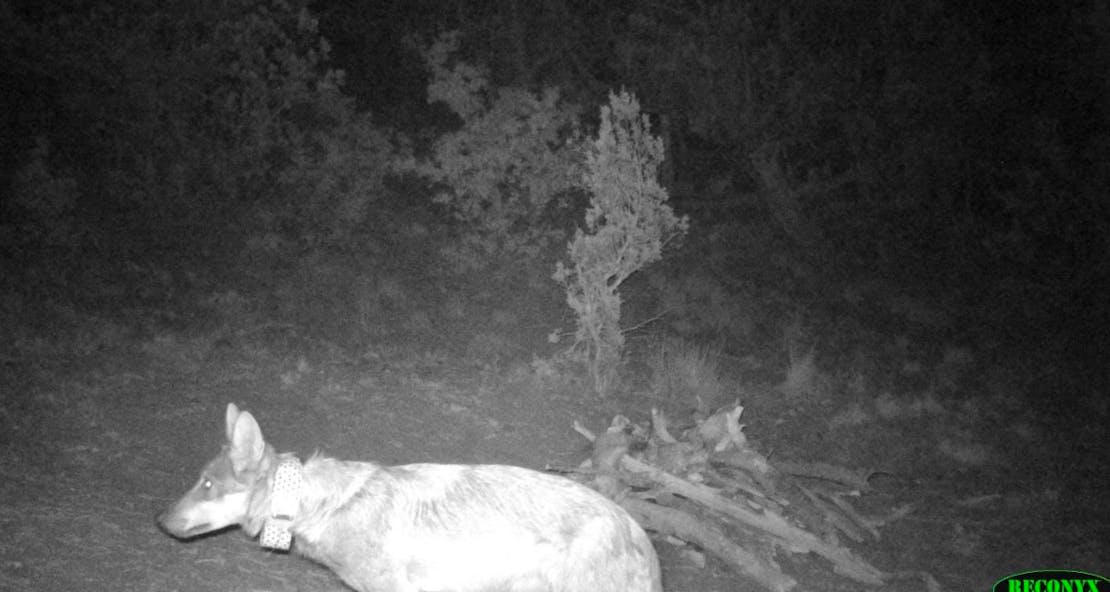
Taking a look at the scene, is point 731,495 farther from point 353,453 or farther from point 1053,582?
point 353,453

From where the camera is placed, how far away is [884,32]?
15.6m

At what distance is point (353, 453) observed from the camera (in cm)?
743

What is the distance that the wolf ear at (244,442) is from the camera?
3848 mm

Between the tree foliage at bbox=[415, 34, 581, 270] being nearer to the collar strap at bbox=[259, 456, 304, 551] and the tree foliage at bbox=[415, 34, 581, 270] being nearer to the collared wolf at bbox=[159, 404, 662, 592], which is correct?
the collared wolf at bbox=[159, 404, 662, 592]

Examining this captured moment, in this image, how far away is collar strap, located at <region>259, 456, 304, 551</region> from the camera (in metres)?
3.87

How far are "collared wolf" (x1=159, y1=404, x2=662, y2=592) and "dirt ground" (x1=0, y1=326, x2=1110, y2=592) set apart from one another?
55.4 inches

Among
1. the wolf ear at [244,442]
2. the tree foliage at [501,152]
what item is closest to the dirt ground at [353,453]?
the wolf ear at [244,442]

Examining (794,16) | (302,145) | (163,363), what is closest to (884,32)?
(794,16)

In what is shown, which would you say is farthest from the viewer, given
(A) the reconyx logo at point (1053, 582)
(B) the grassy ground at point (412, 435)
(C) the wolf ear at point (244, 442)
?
(A) the reconyx logo at point (1053, 582)

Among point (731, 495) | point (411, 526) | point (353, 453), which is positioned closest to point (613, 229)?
point (731, 495)

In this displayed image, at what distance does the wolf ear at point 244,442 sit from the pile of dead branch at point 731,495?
3264 mm

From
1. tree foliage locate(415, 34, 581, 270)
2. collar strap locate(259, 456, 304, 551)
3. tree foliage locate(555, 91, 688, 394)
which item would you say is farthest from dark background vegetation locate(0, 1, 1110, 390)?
collar strap locate(259, 456, 304, 551)

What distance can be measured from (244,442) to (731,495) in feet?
13.9

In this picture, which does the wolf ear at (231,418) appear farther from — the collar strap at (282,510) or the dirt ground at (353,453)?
the dirt ground at (353,453)
